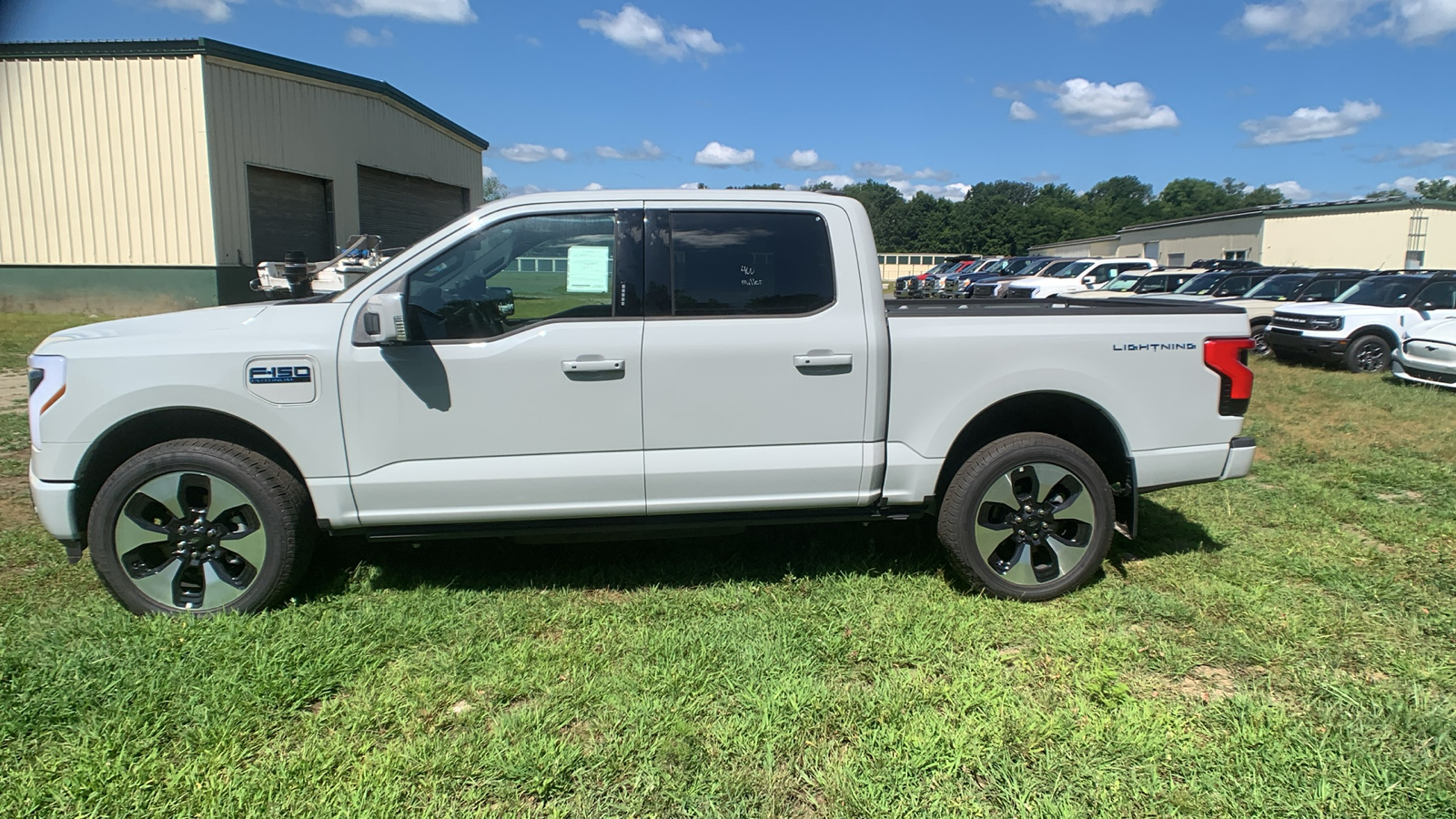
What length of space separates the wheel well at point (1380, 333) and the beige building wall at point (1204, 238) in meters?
33.2

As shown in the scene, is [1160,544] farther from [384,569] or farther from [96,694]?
[96,694]

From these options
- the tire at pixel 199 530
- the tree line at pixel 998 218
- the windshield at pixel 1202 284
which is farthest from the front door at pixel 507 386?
the tree line at pixel 998 218

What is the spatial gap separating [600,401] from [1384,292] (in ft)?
48.1

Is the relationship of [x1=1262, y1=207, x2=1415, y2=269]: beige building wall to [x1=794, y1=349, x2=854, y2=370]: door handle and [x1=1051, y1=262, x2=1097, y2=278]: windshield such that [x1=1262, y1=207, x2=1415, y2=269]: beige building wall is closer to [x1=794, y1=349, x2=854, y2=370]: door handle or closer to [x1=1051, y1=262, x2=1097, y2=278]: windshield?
[x1=1051, y1=262, x2=1097, y2=278]: windshield

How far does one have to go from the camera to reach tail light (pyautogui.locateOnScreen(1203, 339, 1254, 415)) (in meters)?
4.23

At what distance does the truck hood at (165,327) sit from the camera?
148 inches

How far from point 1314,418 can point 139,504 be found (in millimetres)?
10253

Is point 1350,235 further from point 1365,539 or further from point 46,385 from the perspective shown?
point 46,385

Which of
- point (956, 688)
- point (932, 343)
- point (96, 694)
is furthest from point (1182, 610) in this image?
point (96, 694)

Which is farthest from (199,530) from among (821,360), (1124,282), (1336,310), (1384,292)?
(1124,282)

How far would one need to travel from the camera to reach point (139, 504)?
3.78 meters

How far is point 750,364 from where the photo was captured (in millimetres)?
3887

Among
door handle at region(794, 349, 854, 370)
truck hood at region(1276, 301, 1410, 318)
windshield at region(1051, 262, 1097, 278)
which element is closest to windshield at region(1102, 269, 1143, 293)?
windshield at region(1051, 262, 1097, 278)

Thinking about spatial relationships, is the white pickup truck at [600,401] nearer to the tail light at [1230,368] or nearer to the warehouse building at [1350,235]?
the tail light at [1230,368]
